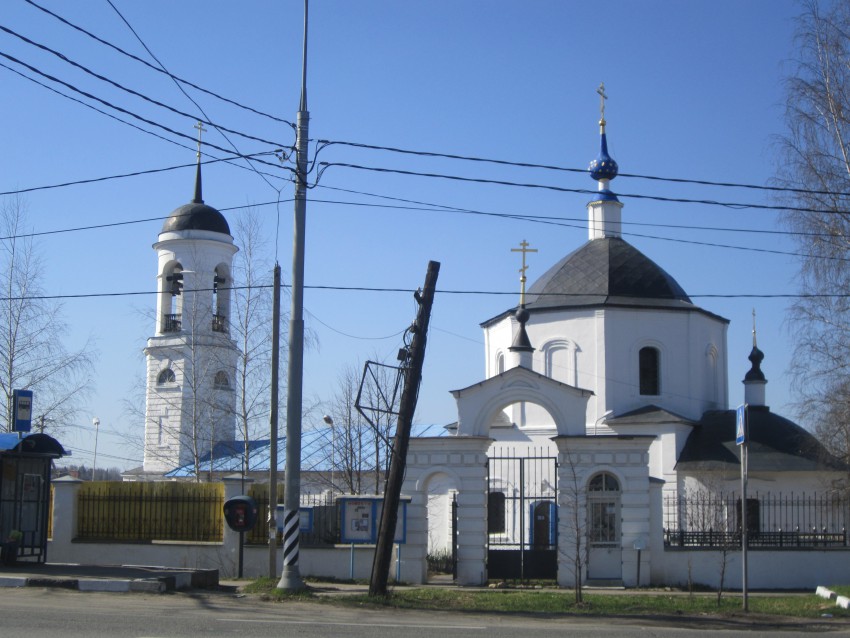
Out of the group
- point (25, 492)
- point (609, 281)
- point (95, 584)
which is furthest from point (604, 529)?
point (609, 281)

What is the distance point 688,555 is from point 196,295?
77.5 ft

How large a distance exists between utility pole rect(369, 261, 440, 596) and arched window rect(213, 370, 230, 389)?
2403 centimetres

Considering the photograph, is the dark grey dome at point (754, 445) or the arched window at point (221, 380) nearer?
the dark grey dome at point (754, 445)

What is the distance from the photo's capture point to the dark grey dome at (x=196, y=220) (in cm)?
4294

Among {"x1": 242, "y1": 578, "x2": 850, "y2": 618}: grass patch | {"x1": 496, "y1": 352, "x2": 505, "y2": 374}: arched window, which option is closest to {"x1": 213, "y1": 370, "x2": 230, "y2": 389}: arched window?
{"x1": 496, "y1": 352, "x2": 505, "y2": 374}: arched window

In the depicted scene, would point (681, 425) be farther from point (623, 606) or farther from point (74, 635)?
point (74, 635)

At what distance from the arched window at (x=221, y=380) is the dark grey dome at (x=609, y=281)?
12.1 m

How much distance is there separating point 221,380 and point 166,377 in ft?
10.3

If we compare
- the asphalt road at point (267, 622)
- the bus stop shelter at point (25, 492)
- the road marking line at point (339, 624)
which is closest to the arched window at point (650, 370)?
the bus stop shelter at point (25, 492)

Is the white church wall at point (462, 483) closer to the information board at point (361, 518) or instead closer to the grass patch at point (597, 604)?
the information board at point (361, 518)

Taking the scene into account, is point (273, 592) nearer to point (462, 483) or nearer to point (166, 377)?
point (462, 483)

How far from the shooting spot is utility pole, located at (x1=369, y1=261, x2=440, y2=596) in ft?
58.1

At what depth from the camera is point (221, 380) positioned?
1676 inches

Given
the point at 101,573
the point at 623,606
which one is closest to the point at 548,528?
the point at 623,606
